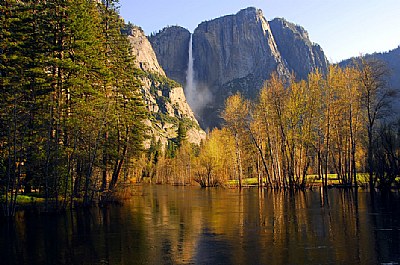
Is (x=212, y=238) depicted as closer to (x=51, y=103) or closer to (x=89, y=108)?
(x=51, y=103)

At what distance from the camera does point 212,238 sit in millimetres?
18672

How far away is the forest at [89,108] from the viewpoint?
99.5 feet

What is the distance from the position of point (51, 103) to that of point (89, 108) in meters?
4.50

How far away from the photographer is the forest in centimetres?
3033

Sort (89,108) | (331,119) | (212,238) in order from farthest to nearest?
(331,119), (89,108), (212,238)

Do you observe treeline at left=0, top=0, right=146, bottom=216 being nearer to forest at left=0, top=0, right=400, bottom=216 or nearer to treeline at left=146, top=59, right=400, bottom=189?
forest at left=0, top=0, right=400, bottom=216

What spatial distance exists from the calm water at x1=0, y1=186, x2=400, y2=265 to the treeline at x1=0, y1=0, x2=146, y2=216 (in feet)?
14.4

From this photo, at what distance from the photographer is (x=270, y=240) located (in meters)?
17.6

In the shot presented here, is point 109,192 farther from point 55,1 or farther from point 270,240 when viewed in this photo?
point 270,240

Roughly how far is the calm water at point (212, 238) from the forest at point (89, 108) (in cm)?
534

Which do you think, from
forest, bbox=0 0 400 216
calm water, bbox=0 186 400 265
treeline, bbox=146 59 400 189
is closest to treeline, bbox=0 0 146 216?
forest, bbox=0 0 400 216

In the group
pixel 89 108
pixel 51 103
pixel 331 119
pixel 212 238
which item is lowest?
pixel 212 238

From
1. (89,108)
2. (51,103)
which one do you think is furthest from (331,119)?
(51,103)

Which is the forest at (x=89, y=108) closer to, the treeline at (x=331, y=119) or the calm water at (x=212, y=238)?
the treeline at (x=331, y=119)
